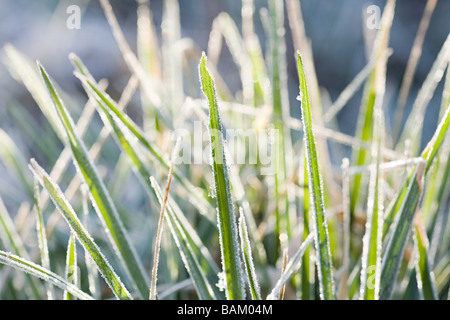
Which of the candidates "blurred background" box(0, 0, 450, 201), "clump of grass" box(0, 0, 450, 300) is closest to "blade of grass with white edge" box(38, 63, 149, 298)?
"clump of grass" box(0, 0, 450, 300)

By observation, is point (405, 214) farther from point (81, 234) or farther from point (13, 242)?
point (13, 242)

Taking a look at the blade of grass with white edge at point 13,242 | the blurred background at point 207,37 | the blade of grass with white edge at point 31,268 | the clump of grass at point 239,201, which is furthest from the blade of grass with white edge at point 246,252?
the blurred background at point 207,37

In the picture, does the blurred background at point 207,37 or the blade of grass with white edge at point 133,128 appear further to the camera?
the blurred background at point 207,37

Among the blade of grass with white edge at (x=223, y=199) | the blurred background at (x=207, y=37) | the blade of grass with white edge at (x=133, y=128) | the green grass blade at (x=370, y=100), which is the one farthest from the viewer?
the blurred background at (x=207, y=37)

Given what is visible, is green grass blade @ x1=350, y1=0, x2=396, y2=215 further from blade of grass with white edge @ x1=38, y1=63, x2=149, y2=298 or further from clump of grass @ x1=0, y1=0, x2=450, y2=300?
blade of grass with white edge @ x1=38, y1=63, x2=149, y2=298

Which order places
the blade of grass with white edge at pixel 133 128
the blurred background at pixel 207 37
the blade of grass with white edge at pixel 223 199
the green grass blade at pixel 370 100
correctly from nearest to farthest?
the blade of grass with white edge at pixel 223 199 < the blade of grass with white edge at pixel 133 128 < the green grass blade at pixel 370 100 < the blurred background at pixel 207 37

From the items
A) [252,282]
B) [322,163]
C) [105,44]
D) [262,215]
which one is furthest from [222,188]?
[105,44]

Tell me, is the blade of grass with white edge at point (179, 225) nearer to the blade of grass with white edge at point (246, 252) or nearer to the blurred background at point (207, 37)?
the blade of grass with white edge at point (246, 252)

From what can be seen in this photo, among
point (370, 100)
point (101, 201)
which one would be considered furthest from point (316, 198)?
point (370, 100)
